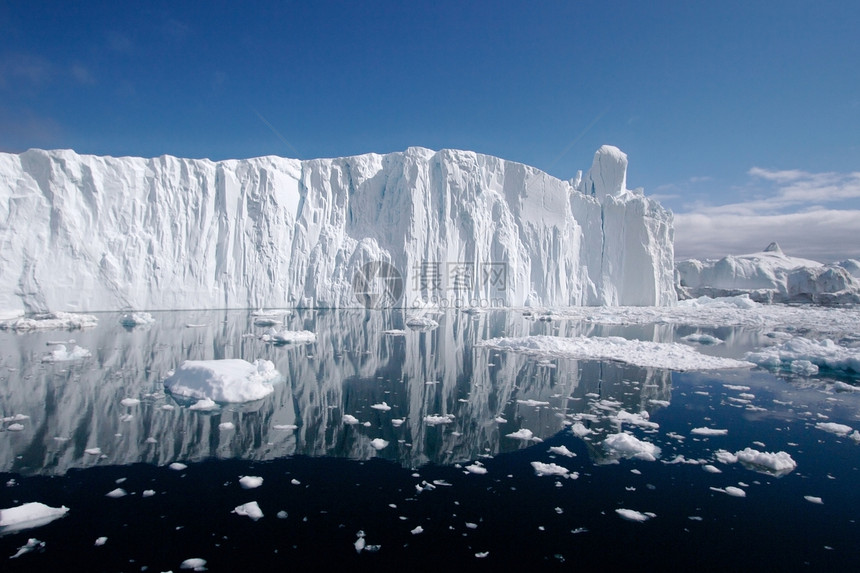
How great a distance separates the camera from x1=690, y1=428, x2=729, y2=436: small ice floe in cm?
602

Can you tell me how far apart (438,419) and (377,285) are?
2003 cm

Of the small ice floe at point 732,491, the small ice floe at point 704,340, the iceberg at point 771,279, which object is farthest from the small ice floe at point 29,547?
the iceberg at point 771,279

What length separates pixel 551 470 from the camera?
4824 mm

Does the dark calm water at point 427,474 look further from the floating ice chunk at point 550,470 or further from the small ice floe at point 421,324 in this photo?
the small ice floe at point 421,324

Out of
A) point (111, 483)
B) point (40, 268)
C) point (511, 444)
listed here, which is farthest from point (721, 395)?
point (40, 268)

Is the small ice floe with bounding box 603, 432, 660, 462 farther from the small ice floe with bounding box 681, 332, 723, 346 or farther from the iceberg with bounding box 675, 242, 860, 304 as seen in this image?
the iceberg with bounding box 675, 242, 860, 304

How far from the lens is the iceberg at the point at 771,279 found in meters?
39.8

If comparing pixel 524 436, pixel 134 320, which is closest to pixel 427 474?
pixel 524 436

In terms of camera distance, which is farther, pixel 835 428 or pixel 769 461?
pixel 835 428

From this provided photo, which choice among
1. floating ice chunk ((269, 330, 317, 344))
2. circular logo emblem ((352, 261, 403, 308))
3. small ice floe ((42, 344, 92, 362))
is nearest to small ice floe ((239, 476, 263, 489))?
small ice floe ((42, 344, 92, 362))

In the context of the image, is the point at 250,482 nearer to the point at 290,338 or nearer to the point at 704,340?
the point at 290,338

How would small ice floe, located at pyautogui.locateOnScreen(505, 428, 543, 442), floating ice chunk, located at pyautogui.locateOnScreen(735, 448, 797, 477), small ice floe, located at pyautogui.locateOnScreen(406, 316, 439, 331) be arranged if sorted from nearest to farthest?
floating ice chunk, located at pyautogui.locateOnScreen(735, 448, 797, 477)
small ice floe, located at pyautogui.locateOnScreen(505, 428, 543, 442)
small ice floe, located at pyautogui.locateOnScreen(406, 316, 439, 331)

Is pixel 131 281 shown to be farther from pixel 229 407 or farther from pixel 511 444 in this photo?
pixel 511 444

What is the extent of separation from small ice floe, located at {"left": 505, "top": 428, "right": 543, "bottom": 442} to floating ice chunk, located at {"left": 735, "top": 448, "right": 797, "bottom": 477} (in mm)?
2218
